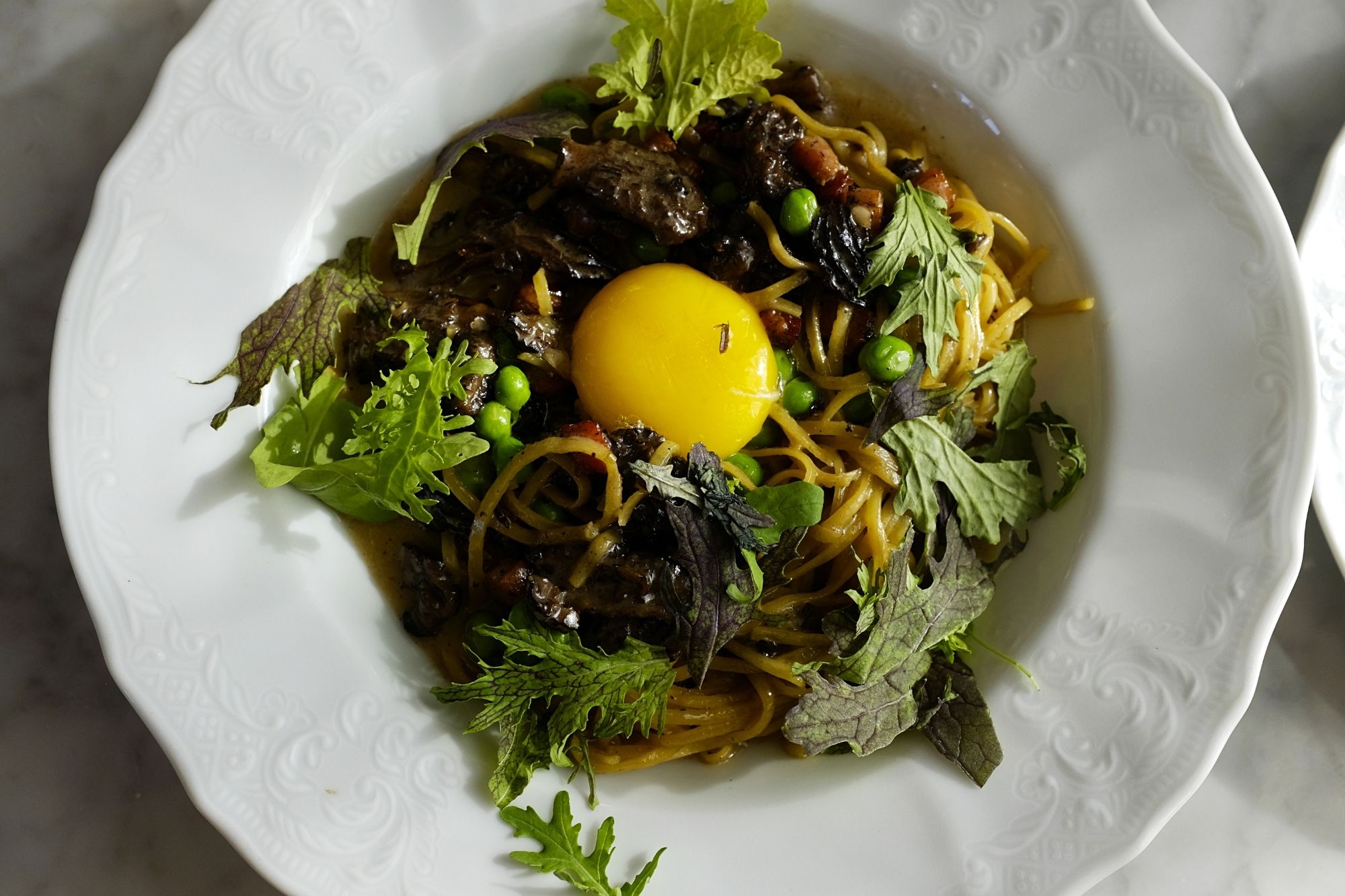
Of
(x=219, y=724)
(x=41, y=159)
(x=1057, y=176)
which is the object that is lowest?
(x=219, y=724)

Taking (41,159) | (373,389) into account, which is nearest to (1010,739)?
(373,389)

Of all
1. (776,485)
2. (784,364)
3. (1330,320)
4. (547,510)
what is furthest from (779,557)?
(1330,320)

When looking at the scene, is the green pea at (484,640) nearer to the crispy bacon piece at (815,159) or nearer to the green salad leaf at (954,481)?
the green salad leaf at (954,481)

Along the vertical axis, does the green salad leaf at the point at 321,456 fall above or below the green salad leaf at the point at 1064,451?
below

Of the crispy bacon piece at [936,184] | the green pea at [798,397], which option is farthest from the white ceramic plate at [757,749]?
the green pea at [798,397]

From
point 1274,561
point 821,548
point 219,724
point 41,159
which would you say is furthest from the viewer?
point 41,159

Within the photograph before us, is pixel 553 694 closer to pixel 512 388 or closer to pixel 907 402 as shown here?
pixel 512 388

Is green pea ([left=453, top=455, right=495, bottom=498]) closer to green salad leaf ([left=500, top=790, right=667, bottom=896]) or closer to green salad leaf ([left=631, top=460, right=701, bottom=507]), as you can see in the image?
green salad leaf ([left=631, top=460, right=701, bottom=507])

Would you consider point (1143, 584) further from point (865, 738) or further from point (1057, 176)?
point (1057, 176)
